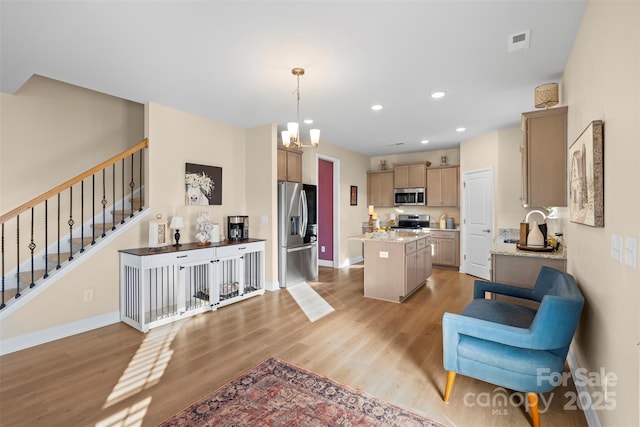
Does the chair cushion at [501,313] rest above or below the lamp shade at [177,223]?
below

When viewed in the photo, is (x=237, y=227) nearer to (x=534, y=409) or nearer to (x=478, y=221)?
(x=534, y=409)

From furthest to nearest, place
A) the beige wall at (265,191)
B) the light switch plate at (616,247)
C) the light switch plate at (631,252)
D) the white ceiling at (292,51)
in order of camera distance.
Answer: the beige wall at (265,191), the white ceiling at (292,51), the light switch plate at (616,247), the light switch plate at (631,252)

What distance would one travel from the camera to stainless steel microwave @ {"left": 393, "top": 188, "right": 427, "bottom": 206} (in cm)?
699

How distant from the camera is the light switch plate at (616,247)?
1411 mm

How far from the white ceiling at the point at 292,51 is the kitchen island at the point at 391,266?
75.0 inches

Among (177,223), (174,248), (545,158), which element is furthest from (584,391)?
(177,223)

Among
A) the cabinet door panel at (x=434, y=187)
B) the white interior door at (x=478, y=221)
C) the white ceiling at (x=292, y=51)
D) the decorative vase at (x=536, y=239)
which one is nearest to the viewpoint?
the white ceiling at (x=292, y=51)

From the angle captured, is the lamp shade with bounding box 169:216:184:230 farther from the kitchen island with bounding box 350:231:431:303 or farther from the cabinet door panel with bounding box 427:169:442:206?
the cabinet door panel with bounding box 427:169:442:206

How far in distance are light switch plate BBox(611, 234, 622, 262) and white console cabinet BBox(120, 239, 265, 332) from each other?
3776 millimetres

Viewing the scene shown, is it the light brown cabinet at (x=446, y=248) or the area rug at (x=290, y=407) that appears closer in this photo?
the area rug at (x=290, y=407)

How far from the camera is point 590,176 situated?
5.88ft

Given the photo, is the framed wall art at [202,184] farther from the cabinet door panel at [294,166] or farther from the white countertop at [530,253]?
the white countertop at [530,253]

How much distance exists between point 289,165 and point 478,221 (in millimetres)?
3873

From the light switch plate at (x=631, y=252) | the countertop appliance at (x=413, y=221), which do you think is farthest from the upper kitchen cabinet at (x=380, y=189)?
the light switch plate at (x=631, y=252)
